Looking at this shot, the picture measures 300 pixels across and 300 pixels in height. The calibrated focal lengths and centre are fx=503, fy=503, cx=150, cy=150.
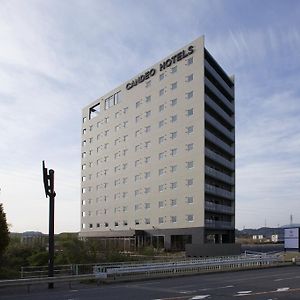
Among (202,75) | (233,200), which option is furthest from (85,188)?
(202,75)

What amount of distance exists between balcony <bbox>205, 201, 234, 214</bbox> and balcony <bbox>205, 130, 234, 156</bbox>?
9.22 m

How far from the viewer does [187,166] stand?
73312mm

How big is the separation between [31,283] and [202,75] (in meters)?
54.4

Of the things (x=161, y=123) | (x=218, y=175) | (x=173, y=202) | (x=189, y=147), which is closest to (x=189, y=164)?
(x=189, y=147)

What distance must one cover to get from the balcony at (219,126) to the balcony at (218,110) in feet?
4.77

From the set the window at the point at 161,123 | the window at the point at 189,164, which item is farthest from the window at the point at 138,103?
the window at the point at 189,164

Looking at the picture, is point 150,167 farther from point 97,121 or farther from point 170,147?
point 97,121

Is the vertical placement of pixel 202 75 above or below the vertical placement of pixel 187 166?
above

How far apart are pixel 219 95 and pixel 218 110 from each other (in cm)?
278

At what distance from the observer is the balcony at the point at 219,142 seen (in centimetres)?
7376

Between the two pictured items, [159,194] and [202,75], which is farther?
[159,194]

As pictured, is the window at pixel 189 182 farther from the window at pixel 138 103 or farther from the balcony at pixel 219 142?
the window at pixel 138 103

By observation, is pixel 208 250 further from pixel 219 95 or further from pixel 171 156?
pixel 219 95

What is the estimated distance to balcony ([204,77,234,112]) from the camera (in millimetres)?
74506
